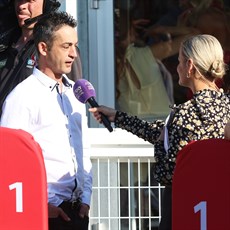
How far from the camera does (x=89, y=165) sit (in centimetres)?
678

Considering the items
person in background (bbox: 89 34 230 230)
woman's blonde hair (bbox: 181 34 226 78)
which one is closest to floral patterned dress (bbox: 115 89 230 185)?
person in background (bbox: 89 34 230 230)

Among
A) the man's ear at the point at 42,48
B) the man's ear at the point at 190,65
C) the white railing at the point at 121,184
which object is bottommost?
the white railing at the point at 121,184

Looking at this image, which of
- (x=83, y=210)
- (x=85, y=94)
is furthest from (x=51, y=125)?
(x=83, y=210)

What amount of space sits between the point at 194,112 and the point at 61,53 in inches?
34.7

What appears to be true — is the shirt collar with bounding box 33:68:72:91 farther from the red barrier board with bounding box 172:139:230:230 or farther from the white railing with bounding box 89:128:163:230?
the white railing with bounding box 89:128:163:230

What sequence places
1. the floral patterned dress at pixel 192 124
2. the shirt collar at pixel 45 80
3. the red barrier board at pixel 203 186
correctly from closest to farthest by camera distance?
the red barrier board at pixel 203 186 → the floral patterned dress at pixel 192 124 → the shirt collar at pixel 45 80

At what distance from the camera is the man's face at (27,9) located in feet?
24.5

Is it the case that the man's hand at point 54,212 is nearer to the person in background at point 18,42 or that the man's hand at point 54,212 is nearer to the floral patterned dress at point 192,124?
the floral patterned dress at point 192,124

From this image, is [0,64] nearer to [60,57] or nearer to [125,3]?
[60,57]

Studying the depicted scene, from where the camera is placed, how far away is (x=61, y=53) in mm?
6613

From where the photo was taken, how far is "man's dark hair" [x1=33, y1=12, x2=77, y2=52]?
6637 millimetres

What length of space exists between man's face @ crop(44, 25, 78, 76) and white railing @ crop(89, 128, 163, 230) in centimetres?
112

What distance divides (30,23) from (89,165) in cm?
109

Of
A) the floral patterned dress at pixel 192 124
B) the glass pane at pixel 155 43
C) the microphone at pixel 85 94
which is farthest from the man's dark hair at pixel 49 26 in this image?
the glass pane at pixel 155 43
